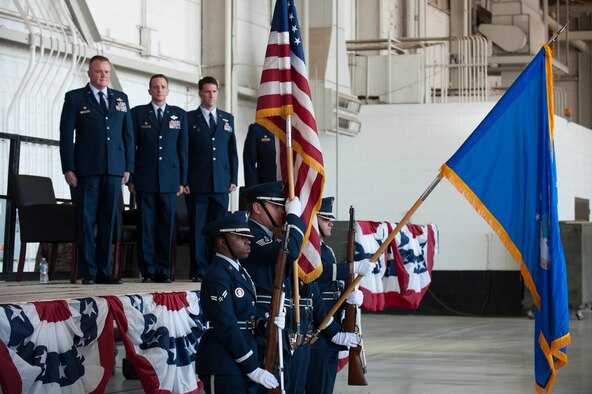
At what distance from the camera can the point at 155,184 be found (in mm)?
8008

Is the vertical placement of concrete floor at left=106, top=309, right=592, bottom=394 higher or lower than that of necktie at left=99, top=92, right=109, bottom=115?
lower

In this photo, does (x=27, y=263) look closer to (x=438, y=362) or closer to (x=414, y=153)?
(x=438, y=362)

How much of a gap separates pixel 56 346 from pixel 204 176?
3150 mm

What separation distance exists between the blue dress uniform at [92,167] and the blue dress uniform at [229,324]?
292 centimetres

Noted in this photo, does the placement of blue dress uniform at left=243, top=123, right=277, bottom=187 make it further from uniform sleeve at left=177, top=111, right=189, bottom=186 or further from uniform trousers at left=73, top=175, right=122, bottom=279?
uniform trousers at left=73, top=175, right=122, bottom=279

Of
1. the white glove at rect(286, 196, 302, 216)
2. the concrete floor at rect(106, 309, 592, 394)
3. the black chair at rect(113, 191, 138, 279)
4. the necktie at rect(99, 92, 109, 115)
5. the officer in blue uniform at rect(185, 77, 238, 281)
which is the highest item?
the necktie at rect(99, 92, 109, 115)

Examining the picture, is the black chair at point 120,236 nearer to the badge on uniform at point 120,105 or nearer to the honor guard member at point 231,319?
the badge on uniform at point 120,105

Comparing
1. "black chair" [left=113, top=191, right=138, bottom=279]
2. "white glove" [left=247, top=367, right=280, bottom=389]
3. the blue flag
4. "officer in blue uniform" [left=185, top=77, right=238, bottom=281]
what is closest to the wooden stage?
"officer in blue uniform" [left=185, top=77, right=238, bottom=281]

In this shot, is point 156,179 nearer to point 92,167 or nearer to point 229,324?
point 92,167

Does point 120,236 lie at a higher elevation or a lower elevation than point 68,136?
lower

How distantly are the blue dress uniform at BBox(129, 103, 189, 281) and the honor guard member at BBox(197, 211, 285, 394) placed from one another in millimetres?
3419

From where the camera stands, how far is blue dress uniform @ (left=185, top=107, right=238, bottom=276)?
27.2ft

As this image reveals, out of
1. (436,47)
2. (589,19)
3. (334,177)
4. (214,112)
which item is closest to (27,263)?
(214,112)

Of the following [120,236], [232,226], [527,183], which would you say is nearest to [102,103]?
[120,236]
